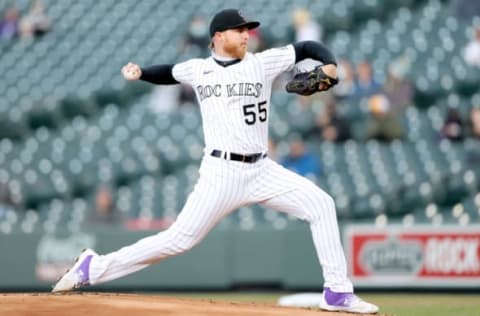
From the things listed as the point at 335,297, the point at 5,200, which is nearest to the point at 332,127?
the point at 5,200

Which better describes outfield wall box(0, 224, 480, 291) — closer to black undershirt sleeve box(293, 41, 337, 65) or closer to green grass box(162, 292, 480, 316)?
green grass box(162, 292, 480, 316)

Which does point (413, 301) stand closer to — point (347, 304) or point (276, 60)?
point (347, 304)

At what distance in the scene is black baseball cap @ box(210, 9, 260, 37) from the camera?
21.9 feet

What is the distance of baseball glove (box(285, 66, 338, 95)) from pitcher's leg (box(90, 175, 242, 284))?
0.74 metres

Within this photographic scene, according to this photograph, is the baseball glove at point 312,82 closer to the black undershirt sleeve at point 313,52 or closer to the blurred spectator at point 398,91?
the black undershirt sleeve at point 313,52

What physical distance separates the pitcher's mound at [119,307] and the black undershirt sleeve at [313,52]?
1.44 m

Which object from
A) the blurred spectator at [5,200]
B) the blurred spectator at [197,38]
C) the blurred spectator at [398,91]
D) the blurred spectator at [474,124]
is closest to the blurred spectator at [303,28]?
the blurred spectator at [197,38]

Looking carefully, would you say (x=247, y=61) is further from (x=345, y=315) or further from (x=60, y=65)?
(x=60, y=65)

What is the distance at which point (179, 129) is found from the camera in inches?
621

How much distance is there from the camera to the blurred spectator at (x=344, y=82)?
15016mm

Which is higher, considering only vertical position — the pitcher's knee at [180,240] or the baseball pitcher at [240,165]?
the baseball pitcher at [240,165]

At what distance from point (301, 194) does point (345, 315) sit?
0.74 meters

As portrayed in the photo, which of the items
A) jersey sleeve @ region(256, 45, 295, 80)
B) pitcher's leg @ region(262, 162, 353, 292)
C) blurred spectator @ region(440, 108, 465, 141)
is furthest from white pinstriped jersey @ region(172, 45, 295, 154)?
blurred spectator @ region(440, 108, 465, 141)

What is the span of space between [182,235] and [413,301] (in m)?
5.45
